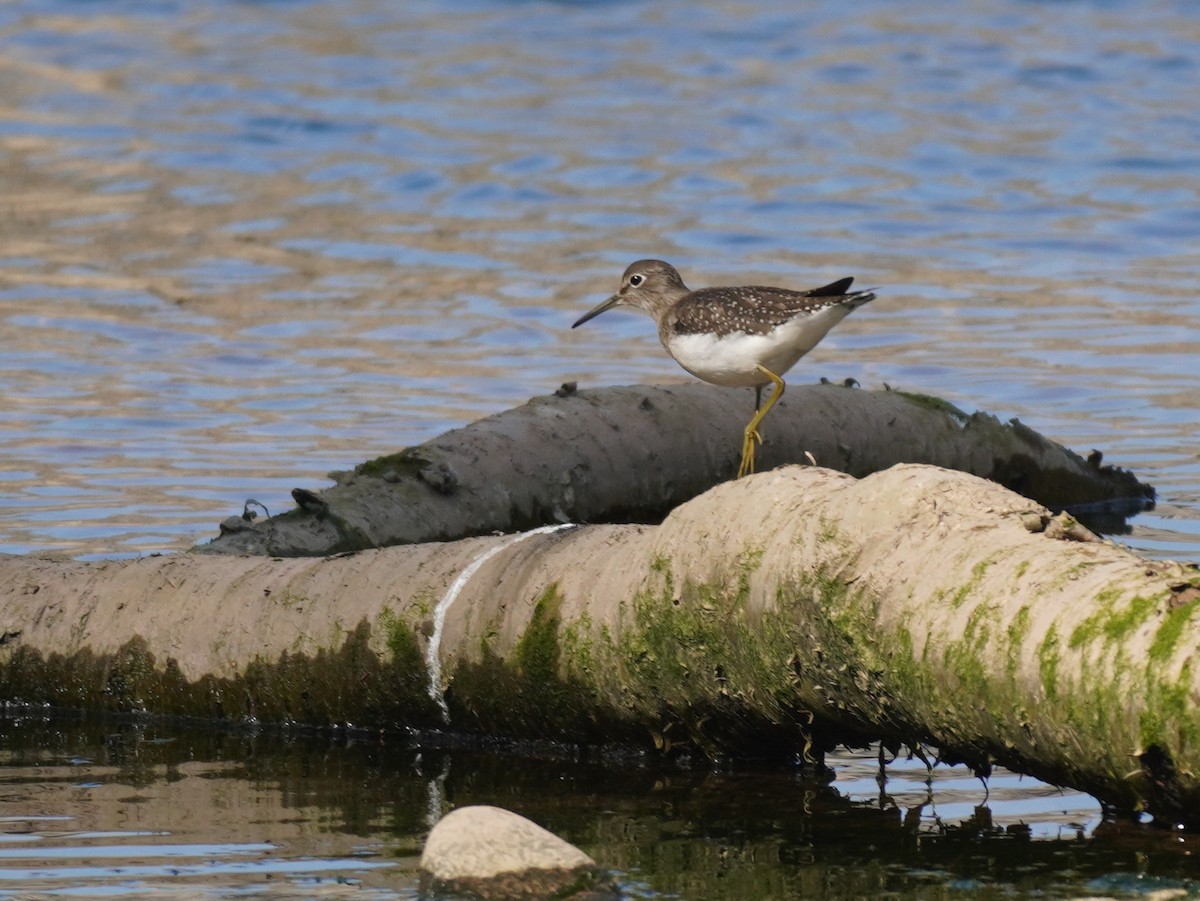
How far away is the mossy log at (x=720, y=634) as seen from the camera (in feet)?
17.8

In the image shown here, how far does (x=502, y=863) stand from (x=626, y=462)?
4.69 meters

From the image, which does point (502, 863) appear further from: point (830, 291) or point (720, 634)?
point (830, 291)

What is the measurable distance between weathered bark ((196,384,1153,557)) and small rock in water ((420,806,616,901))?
11.0 feet

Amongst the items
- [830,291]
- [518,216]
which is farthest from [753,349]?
[518,216]

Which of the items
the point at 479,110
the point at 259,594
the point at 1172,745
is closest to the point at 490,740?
the point at 259,594

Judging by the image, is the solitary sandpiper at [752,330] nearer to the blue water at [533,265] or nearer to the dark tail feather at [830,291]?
the dark tail feather at [830,291]

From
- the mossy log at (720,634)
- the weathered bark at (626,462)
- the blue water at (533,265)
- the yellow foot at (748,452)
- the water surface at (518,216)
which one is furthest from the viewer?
the water surface at (518,216)

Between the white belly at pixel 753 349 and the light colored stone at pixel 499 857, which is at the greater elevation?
the white belly at pixel 753 349

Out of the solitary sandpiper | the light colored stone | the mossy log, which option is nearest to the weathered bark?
the mossy log

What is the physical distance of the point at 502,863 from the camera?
5.31 metres

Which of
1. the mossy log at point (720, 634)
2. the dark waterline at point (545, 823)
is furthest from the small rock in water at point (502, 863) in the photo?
the mossy log at point (720, 634)

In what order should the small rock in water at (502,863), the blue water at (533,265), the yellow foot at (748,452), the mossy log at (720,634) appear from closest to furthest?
the small rock in water at (502,863)
the mossy log at (720,634)
the blue water at (533,265)
the yellow foot at (748,452)

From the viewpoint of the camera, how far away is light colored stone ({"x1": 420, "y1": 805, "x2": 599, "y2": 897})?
529cm

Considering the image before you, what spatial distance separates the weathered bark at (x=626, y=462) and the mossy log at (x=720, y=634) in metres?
0.79
